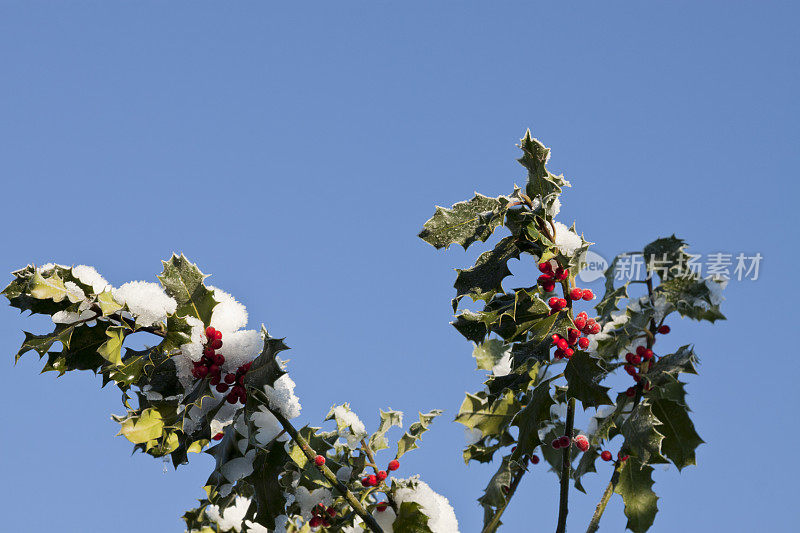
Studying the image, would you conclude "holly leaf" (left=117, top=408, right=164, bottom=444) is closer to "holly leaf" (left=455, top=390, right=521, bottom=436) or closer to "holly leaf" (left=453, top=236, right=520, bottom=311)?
"holly leaf" (left=453, top=236, right=520, bottom=311)

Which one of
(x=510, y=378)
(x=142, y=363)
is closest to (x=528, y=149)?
(x=510, y=378)

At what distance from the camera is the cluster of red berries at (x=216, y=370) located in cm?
317

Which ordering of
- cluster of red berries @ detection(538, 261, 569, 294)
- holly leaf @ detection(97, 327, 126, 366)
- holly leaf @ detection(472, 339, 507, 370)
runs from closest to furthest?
1. holly leaf @ detection(97, 327, 126, 366)
2. cluster of red berries @ detection(538, 261, 569, 294)
3. holly leaf @ detection(472, 339, 507, 370)

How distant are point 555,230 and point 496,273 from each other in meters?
0.31

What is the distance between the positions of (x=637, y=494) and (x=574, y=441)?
0.39m

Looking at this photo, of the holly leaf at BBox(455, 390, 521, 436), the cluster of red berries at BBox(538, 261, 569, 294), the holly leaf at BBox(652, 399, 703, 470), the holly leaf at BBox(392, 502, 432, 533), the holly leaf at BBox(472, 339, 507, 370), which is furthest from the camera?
the holly leaf at BBox(472, 339, 507, 370)

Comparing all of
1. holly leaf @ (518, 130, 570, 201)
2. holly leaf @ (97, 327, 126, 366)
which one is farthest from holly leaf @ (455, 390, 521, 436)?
holly leaf @ (97, 327, 126, 366)

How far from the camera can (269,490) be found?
133 inches

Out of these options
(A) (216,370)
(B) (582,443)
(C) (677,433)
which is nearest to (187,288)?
(A) (216,370)

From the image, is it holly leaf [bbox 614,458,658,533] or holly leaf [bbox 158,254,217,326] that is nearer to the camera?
holly leaf [bbox 158,254,217,326]

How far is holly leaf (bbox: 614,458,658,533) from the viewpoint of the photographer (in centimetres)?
345

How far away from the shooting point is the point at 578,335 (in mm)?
3270

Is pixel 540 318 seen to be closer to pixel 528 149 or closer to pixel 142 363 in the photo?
pixel 528 149

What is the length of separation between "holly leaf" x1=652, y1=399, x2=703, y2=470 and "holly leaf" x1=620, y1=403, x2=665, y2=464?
192mm
